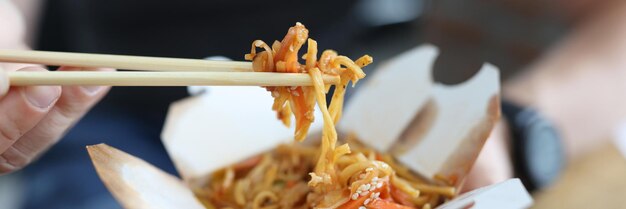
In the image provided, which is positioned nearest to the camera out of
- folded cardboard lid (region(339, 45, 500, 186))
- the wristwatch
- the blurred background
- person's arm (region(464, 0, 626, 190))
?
folded cardboard lid (region(339, 45, 500, 186))

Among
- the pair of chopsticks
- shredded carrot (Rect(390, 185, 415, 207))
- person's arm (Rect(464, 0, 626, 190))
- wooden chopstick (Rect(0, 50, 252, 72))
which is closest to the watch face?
person's arm (Rect(464, 0, 626, 190))

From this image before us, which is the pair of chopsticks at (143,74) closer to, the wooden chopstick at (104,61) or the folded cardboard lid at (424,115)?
the wooden chopstick at (104,61)

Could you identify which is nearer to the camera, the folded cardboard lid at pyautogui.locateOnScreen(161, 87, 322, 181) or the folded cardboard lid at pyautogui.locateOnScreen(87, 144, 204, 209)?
the folded cardboard lid at pyautogui.locateOnScreen(87, 144, 204, 209)

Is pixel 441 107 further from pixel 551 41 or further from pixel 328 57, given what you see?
pixel 551 41

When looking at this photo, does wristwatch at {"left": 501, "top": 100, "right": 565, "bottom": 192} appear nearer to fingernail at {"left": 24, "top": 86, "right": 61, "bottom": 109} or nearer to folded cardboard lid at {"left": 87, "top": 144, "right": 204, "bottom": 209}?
folded cardboard lid at {"left": 87, "top": 144, "right": 204, "bottom": 209}

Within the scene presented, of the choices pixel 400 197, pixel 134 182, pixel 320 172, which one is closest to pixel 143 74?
pixel 134 182

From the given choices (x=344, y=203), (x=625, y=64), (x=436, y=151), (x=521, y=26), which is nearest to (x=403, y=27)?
(x=521, y=26)

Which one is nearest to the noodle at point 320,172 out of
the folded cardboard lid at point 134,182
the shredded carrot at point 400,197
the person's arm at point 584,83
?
the shredded carrot at point 400,197
